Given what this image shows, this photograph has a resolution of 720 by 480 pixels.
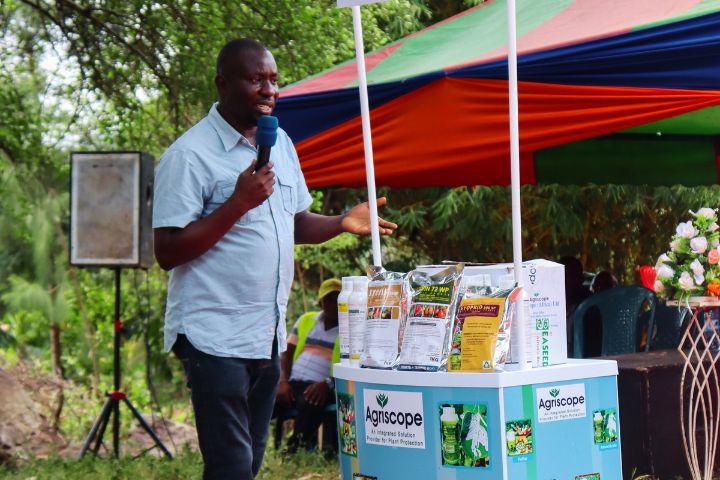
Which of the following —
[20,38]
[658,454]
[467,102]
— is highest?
[20,38]

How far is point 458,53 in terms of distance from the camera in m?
4.80

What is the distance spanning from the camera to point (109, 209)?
286 inches

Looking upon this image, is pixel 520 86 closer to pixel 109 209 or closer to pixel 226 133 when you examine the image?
pixel 226 133

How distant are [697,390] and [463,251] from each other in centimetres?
580

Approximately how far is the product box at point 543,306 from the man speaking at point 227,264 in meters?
0.61

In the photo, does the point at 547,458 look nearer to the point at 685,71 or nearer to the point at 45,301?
the point at 685,71

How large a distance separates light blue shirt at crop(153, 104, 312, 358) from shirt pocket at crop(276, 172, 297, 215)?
100mm

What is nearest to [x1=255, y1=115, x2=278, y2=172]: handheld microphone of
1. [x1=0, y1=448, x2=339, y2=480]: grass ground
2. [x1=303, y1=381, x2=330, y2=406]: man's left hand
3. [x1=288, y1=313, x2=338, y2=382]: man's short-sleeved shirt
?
[x1=0, y1=448, x2=339, y2=480]: grass ground

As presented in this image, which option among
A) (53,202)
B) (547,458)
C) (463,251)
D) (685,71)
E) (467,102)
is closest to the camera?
(547,458)

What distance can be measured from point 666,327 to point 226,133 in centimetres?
413

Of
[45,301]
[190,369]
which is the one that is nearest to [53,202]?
[45,301]

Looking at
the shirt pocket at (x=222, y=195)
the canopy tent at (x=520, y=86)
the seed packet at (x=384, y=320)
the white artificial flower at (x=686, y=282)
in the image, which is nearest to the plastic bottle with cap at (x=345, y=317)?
the seed packet at (x=384, y=320)

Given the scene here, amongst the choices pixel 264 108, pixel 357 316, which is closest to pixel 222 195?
pixel 264 108

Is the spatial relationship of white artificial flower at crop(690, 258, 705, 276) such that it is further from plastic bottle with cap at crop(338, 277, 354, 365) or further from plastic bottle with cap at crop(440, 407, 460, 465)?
plastic bottle with cap at crop(440, 407, 460, 465)
